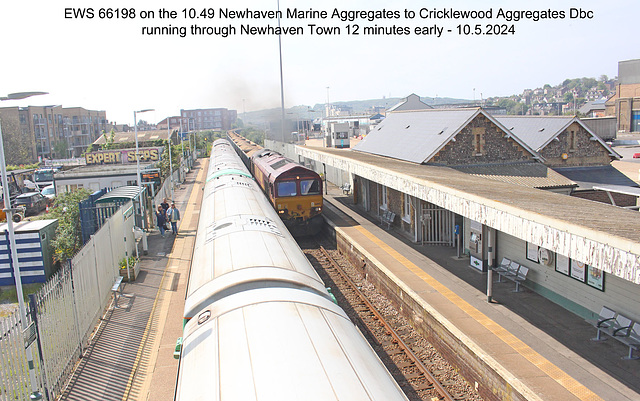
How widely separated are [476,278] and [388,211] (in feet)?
22.9

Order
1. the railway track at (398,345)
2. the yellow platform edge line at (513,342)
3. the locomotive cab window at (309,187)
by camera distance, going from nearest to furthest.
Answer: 1. the yellow platform edge line at (513,342)
2. the railway track at (398,345)
3. the locomotive cab window at (309,187)

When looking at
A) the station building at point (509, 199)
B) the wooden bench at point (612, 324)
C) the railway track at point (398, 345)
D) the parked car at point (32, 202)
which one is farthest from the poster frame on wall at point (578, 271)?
the parked car at point (32, 202)

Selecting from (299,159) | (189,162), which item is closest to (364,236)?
(299,159)

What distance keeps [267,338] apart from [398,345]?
611 cm

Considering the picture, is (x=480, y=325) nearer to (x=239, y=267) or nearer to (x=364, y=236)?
(x=239, y=267)

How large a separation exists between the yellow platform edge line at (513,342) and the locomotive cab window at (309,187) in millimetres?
5576

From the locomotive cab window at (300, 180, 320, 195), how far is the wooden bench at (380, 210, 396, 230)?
285 centimetres

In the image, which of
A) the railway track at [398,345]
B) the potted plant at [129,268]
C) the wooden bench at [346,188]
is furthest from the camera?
the wooden bench at [346,188]

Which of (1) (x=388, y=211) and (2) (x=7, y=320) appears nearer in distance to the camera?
(2) (x=7, y=320)

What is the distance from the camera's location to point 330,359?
4.44 m

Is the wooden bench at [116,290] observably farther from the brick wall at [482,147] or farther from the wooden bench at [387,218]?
the brick wall at [482,147]

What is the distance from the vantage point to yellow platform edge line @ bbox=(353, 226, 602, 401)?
7.23m

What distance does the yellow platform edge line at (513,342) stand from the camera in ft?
23.7

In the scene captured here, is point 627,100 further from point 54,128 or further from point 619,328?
point 54,128
